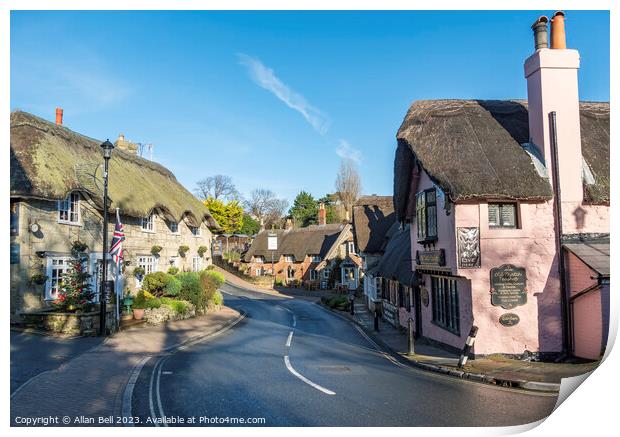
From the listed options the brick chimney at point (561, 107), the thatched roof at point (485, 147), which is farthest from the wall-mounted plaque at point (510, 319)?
the thatched roof at point (485, 147)

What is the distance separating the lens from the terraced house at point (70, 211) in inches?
624

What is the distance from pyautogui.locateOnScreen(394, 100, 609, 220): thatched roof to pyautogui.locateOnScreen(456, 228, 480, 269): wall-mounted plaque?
94 cm

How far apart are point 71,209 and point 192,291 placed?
7229 millimetres

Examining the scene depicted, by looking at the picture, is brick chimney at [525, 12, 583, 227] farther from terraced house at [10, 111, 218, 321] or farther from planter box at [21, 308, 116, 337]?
terraced house at [10, 111, 218, 321]

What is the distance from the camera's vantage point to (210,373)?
10.9 meters

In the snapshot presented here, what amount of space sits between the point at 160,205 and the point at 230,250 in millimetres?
43944

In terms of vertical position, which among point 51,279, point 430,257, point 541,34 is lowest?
point 51,279

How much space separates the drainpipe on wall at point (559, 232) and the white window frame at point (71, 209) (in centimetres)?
1724

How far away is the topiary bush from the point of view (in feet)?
74.6

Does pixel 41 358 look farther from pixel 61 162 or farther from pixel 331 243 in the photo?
pixel 331 243

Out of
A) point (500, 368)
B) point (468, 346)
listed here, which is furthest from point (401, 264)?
point (500, 368)

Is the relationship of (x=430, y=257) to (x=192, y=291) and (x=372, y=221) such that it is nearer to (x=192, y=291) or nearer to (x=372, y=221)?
(x=192, y=291)

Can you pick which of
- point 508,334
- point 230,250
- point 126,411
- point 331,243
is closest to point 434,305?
point 508,334

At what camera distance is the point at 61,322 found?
15.3 meters
